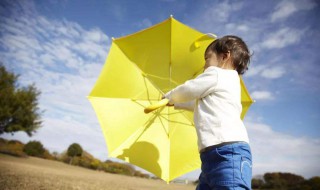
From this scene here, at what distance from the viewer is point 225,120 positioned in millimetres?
2535

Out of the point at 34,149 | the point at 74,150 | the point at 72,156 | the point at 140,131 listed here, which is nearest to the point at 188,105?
the point at 140,131

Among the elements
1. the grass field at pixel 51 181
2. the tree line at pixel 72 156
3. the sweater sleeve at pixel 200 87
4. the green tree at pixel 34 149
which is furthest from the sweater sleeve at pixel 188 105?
the green tree at pixel 34 149

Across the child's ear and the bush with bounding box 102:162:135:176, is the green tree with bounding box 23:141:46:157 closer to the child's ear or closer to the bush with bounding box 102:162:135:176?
the bush with bounding box 102:162:135:176

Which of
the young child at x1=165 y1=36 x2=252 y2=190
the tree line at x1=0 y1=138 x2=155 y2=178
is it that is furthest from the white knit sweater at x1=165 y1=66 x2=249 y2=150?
the tree line at x1=0 y1=138 x2=155 y2=178

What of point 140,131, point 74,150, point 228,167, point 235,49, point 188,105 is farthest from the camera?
point 74,150

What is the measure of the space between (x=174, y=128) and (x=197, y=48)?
1486mm

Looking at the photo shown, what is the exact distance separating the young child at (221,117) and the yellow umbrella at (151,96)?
156 cm

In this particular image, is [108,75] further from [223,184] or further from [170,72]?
[223,184]

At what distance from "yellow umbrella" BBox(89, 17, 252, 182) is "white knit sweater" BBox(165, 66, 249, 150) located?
69.6 inches

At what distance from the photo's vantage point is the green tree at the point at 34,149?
25.9 metres

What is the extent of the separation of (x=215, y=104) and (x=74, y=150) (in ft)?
91.2

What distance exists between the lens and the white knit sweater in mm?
2486

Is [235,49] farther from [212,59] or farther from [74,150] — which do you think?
[74,150]

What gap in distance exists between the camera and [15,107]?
2389 centimetres
